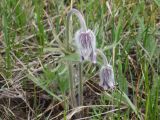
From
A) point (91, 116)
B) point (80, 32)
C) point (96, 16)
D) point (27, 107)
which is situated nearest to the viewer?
point (80, 32)

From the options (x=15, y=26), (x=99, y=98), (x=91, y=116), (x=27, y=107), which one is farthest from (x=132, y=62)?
(x=15, y=26)

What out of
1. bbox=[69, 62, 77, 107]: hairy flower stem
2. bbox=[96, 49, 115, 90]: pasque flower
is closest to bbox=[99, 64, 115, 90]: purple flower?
bbox=[96, 49, 115, 90]: pasque flower

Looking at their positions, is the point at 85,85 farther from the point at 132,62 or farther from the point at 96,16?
the point at 96,16

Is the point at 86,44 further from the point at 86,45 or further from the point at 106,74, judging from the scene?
the point at 106,74

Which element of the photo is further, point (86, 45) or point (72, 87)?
point (72, 87)

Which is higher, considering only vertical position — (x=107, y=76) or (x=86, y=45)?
(x=86, y=45)

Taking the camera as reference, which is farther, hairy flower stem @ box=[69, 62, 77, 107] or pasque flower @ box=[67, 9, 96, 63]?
hairy flower stem @ box=[69, 62, 77, 107]

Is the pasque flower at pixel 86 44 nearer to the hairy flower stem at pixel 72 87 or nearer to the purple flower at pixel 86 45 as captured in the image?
the purple flower at pixel 86 45

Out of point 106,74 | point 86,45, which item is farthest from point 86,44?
point 106,74

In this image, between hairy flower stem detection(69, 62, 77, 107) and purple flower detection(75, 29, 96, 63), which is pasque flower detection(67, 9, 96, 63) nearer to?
purple flower detection(75, 29, 96, 63)
